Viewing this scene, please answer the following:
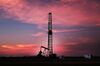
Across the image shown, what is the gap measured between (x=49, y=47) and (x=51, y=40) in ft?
16.4

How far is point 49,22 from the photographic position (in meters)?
112

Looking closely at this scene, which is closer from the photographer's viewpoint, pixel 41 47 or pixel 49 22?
pixel 49 22

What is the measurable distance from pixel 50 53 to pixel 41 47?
245 inches

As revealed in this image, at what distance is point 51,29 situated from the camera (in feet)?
364

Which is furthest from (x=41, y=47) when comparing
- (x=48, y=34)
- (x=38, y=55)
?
(x=48, y=34)

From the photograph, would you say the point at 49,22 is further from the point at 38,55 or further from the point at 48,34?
the point at 38,55

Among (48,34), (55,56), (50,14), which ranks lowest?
(55,56)

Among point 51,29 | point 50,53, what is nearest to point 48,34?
point 51,29

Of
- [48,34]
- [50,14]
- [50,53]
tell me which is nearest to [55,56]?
[50,53]

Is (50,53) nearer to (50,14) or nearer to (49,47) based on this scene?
(49,47)

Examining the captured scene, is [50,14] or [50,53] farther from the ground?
A: [50,14]

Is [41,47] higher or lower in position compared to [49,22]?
lower

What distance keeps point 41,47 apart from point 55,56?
8511mm

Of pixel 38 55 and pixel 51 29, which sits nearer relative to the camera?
pixel 51 29
